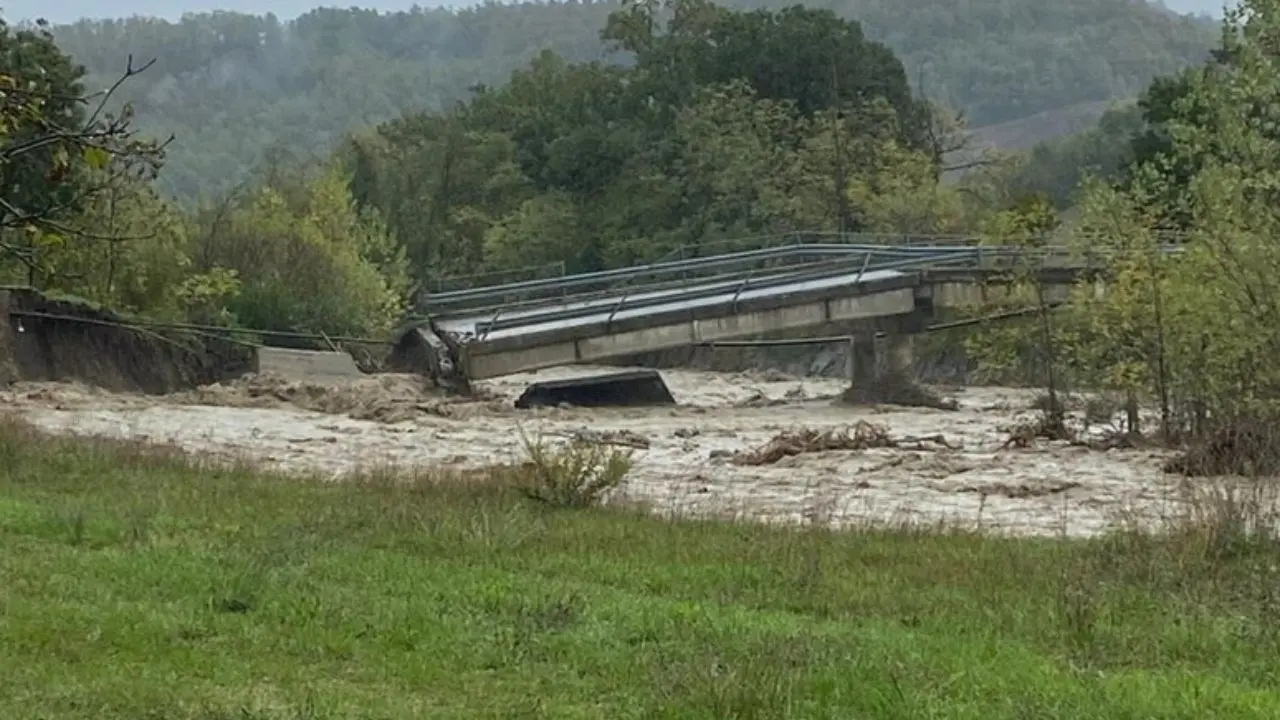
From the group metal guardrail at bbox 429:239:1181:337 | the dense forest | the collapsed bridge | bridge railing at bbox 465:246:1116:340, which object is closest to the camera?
the dense forest

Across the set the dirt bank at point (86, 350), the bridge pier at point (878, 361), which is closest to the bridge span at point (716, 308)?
the bridge pier at point (878, 361)

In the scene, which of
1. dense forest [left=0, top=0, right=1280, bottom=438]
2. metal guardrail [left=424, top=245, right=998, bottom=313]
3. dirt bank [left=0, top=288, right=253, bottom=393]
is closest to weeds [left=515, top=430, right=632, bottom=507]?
dense forest [left=0, top=0, right=1280, bottom=438]

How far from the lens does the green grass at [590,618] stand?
8.35 meters

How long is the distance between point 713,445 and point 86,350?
18.7 meters

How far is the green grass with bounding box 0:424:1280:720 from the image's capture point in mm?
8352

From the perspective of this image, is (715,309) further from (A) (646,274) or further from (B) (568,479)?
(B) (568,479)

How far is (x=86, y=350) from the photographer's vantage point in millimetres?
47312

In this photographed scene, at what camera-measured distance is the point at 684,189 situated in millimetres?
78312

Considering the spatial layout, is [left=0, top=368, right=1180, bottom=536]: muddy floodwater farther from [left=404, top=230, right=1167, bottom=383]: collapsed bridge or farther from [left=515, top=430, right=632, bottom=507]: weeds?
[left=404, top=230, right=1167, bottom=383]: collapsed bridge

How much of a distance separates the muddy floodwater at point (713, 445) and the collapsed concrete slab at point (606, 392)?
3.88 feet

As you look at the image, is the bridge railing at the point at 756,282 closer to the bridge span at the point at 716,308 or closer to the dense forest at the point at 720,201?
the bridge span at the point at 716,308

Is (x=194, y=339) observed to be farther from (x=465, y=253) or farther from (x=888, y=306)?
(x=465, y=253)

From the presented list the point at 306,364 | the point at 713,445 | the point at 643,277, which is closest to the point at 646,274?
the point at 643,277

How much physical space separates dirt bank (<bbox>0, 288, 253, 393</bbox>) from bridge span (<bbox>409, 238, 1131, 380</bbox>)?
7.42 m
